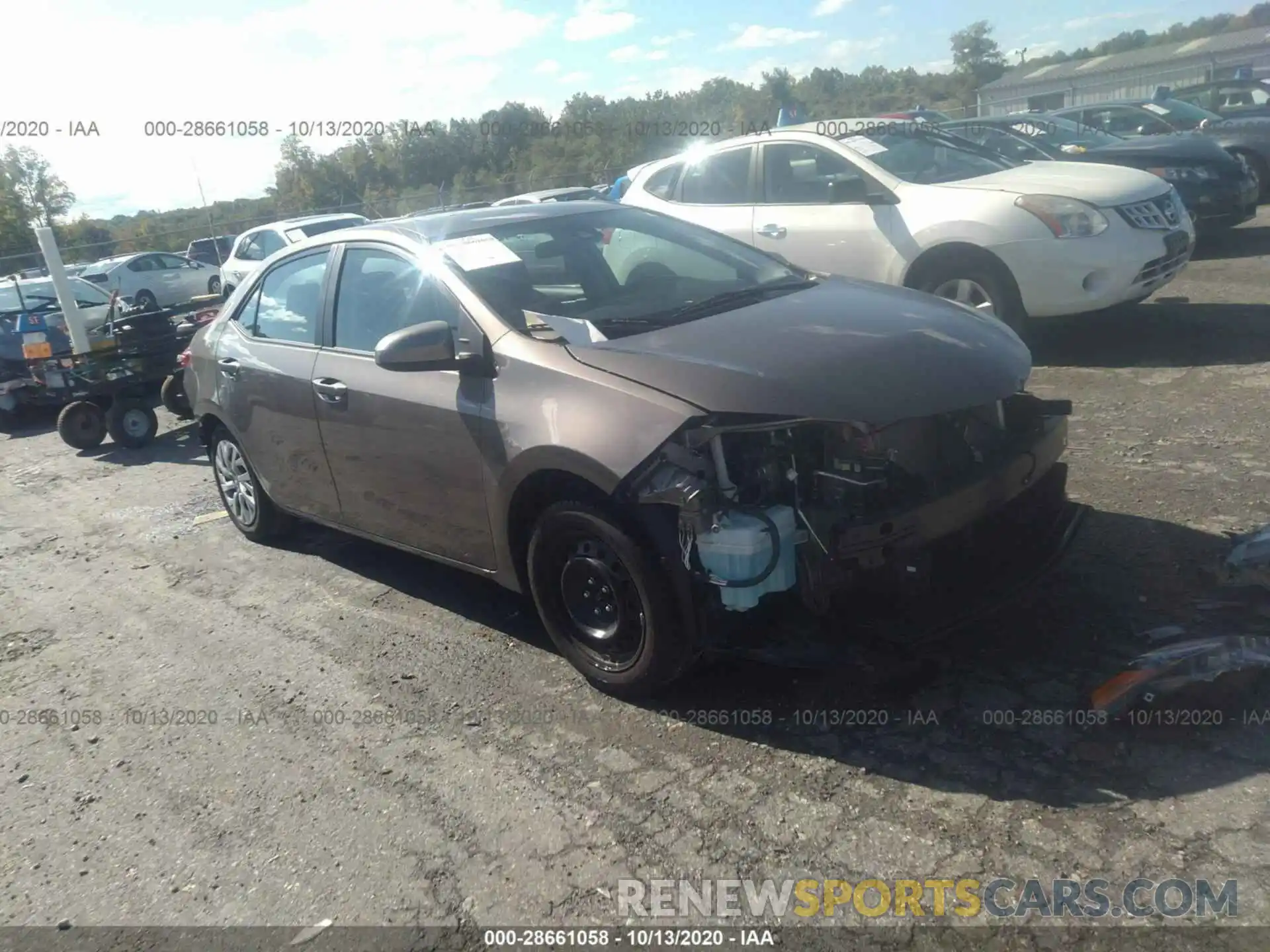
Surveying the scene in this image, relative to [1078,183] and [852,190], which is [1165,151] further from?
[852,190]

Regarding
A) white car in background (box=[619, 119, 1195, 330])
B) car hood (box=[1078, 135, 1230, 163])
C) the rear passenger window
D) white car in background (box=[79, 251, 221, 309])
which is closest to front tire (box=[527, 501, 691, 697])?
the rear passenger window

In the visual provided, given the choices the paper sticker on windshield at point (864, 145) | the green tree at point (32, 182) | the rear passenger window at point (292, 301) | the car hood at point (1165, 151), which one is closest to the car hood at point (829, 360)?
the rear passenger window at point (292, 301)

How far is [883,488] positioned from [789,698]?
2.72 feet

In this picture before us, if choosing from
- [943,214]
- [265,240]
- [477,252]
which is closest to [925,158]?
[943,214]

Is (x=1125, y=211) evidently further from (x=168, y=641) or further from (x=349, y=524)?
(x=168, y=641)

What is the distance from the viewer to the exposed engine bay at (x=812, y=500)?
3074 millimetres

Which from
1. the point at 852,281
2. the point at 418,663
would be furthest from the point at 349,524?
the point at 852,281

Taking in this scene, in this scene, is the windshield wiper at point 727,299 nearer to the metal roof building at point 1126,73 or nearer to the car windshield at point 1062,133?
the car windshield at point 1062,133

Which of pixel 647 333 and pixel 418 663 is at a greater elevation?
pixel 647 333

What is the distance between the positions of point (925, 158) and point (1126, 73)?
4566cm

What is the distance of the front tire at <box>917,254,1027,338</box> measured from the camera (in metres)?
6.81

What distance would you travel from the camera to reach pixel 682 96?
4409 cm

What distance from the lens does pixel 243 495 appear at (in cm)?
576

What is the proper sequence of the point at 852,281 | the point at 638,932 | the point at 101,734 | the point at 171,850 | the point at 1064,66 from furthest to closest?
the point at 1064,66, the point at 852,281, the point at 101,734, the point at 171,850, the point at 638,932
